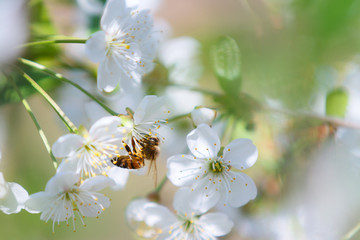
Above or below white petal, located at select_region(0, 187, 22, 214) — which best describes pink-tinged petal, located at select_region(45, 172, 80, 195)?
below

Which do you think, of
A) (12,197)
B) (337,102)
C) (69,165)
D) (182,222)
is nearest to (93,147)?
(69,165)

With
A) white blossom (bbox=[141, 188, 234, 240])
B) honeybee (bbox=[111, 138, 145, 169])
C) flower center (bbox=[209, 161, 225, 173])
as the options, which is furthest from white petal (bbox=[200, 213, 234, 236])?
honeybee (bbox=[111, 138, 145, 169])

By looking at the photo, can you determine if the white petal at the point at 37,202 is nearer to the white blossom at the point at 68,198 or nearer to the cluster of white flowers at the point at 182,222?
the white blossom at the point at 68,198

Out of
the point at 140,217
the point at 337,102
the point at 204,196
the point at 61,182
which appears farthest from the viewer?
the point at 337,102

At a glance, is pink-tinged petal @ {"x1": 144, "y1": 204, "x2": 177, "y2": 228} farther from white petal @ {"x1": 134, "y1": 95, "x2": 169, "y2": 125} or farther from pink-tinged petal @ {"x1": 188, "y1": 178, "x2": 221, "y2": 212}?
white petal @ {"x1": 134, "y1": 95, "x2": 169, "y2": 125}

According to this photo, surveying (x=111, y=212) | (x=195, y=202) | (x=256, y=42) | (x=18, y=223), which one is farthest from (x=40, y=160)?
(x=256, y=42)

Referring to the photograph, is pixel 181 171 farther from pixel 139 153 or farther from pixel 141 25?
pixel 141 25
